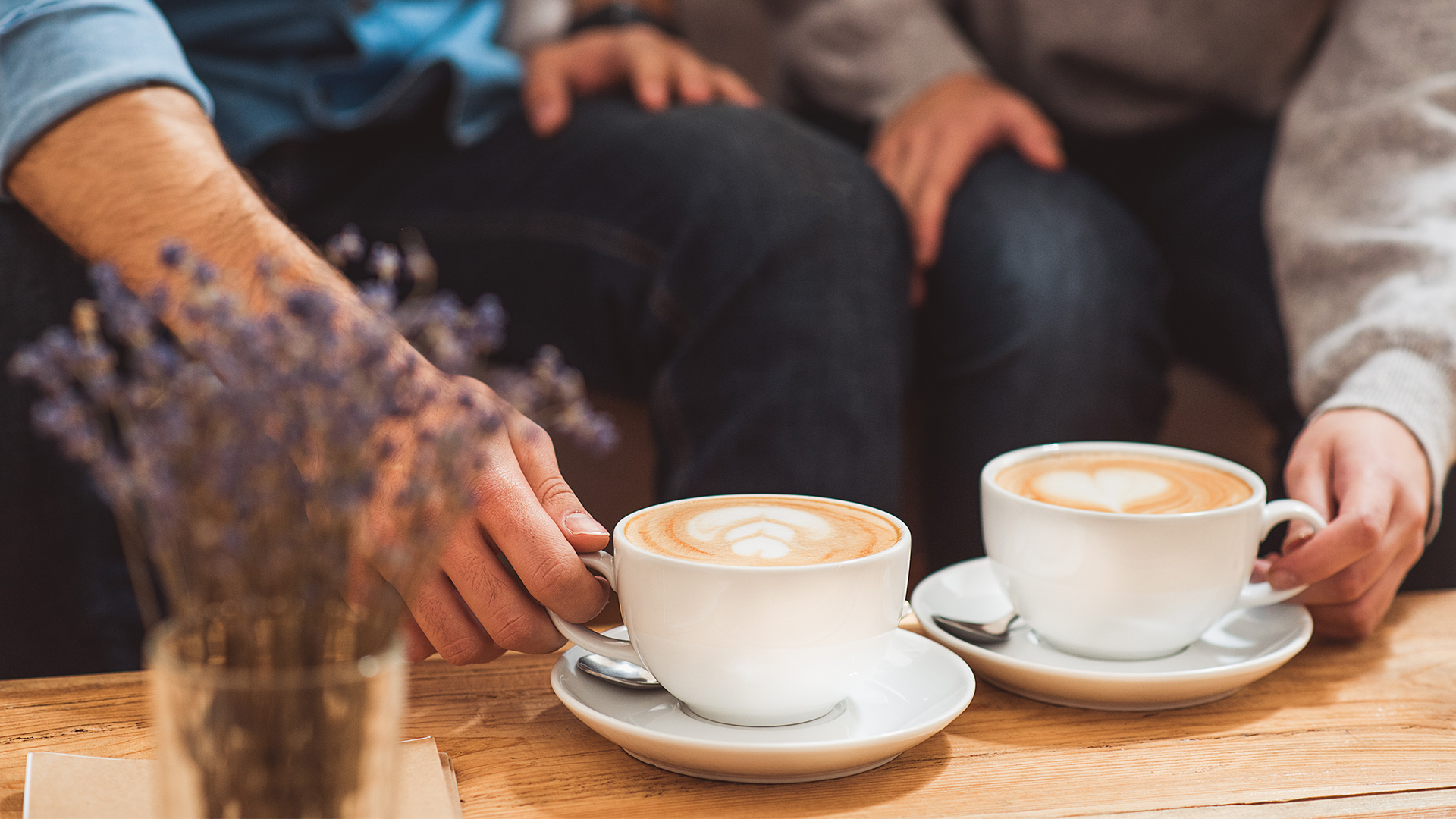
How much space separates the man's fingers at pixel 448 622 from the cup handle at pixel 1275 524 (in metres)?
0.43

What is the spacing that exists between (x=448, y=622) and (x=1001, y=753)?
29 centimetres

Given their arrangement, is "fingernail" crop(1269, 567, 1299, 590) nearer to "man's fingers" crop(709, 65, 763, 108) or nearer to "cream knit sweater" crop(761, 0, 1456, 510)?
"cream knit sweater" crop(761, 0, 1456, 510)

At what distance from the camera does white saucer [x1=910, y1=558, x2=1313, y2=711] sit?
60 centimetres

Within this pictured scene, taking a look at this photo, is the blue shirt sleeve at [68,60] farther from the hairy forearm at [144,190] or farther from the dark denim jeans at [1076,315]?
the dark denim jeans at [1076,315]

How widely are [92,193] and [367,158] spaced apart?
1.57 feet

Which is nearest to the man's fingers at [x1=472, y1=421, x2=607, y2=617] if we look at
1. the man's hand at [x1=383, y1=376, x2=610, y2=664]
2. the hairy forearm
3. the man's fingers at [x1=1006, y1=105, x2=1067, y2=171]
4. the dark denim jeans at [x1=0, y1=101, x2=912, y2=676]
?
the man's hand at [x1=383, y1=376, x2=610, y2=664]

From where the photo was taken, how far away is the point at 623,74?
1.28 metres

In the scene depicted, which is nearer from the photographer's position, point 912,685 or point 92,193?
point 912,685

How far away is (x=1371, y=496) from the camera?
0.69 metres

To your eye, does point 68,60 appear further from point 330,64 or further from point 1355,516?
point 1355,516

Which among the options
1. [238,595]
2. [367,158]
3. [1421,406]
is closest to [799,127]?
[367,158]

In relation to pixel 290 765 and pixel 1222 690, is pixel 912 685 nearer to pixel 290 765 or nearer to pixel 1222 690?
pixel 1222 690

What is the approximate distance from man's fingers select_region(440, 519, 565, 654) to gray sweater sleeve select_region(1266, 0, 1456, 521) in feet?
1.87

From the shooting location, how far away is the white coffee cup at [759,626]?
50 cm
